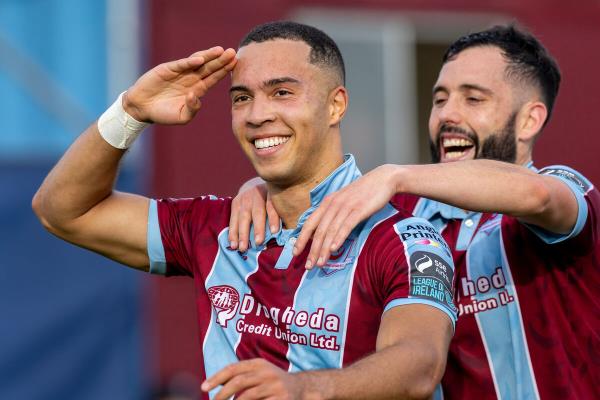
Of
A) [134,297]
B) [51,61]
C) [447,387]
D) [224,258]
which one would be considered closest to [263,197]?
[224,258]

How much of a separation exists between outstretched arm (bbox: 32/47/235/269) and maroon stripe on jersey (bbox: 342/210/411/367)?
98 centimetres

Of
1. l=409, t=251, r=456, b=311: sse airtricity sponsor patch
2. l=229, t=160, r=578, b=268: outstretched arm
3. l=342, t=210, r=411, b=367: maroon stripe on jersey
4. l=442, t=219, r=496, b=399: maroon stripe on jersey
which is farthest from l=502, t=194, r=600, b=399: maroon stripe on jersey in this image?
l=342, t=210, r=411, b=367: maroon stripe on jersey

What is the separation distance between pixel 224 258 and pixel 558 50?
7.90 m

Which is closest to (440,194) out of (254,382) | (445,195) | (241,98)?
(445,195)

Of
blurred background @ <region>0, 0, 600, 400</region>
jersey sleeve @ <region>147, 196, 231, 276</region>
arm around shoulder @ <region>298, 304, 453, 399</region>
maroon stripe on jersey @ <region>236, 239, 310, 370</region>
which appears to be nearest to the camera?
arm around shoulder @ <region>298, 304, 453, 399</region>

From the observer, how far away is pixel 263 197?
4777 mm

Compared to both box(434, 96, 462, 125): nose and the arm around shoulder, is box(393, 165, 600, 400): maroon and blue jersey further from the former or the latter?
the arm around shoulder

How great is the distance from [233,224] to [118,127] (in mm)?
613

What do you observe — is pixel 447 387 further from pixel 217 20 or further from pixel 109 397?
pixel 217 20

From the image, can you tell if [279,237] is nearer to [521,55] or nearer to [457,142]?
[457,142]

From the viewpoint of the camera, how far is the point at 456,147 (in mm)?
5102

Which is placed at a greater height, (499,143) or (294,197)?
(499,143)

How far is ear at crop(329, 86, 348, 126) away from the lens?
4.60m

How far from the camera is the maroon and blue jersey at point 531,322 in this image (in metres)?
→ 4.54
